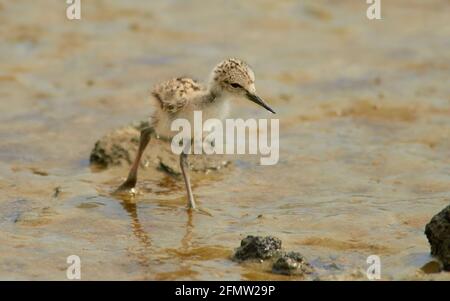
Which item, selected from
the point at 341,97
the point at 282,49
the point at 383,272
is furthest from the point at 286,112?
the point at 383,272

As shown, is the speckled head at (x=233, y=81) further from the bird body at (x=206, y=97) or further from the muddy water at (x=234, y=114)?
the muddy water at (x=234, y=114)

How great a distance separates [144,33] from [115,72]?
43.9 inches

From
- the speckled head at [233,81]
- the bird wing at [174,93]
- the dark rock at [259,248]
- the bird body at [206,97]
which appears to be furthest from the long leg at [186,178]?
the dark rock at [259,248]

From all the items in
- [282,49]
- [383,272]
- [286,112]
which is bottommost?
[383,272]

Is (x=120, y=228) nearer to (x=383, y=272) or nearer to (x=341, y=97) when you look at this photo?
(x=383, y=272)

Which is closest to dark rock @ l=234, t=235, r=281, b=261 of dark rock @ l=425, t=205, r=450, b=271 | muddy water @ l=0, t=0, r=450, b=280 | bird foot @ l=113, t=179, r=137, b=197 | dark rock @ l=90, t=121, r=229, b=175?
muddy water @ l=0, t=0, r=450, b=280

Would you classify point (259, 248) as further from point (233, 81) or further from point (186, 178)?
point (233, 81)

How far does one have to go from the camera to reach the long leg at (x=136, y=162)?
282 inches

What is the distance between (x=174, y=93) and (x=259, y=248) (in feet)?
5.66

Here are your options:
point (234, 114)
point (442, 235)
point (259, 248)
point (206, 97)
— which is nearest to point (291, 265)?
point (259, 248)

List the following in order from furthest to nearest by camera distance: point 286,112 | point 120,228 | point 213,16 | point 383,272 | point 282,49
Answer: point 213,16
point 282,49
point 286,112
point 120,228
point 383,272

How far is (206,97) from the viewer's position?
22.8 ft

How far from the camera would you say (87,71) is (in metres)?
9.97

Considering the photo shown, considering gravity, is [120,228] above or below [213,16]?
below
